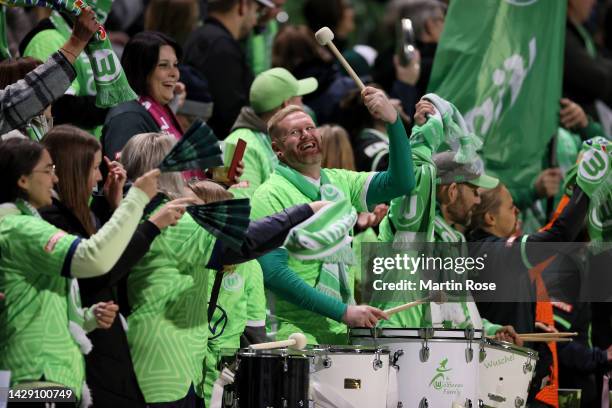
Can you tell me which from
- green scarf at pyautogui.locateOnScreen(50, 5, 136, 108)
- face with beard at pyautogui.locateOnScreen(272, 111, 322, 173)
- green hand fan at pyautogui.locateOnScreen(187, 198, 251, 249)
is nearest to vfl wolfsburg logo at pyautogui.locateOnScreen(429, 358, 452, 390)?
face with beard at pyautogui.locateOnScreen(272, 111, 322, 173)

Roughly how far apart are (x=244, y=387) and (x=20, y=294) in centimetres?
126

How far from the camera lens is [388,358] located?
6.55 metres

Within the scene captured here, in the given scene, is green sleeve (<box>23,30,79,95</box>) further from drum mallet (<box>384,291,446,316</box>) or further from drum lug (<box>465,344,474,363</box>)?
drum lug (<box>465,344,474,363</box>)

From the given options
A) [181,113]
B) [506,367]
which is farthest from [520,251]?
[181,113]

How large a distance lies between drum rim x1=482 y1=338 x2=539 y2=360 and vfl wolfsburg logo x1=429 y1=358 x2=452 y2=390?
28 centimetres

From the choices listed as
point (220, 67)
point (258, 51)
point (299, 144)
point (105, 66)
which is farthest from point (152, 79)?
point (258, 51)

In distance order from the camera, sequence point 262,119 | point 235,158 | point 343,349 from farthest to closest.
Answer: point 262,119
point 235,158
point 343,349

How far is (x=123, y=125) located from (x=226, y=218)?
5.75 feet

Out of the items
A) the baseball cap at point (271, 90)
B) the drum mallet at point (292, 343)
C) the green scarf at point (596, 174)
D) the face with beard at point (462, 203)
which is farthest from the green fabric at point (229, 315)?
the green scarf at point (596, 174)

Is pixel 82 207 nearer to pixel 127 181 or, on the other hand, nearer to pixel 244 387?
pixel 127 181

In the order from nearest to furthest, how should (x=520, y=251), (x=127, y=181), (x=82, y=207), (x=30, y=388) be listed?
(x=30, y=388), (x=82, y=207), (x=127, y=181), (x=520, y=251)

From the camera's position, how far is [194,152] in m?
5.50

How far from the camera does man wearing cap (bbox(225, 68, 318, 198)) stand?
26.9ft

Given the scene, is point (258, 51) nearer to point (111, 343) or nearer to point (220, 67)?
point (220, 67)
